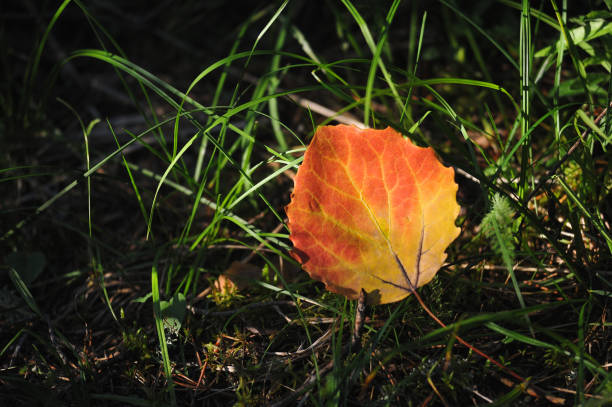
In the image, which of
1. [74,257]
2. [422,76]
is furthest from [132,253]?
[422,76]

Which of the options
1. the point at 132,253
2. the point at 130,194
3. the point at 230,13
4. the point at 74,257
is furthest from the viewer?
the point at 230,13

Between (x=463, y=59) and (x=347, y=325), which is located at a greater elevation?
(x=463, y=59)

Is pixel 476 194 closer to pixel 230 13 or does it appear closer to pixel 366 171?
pixel 366 171

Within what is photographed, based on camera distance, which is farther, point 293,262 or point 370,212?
point 293,262

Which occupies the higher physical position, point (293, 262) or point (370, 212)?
point (370, 212)

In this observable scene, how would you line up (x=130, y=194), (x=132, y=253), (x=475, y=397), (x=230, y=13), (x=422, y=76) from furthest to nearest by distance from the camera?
(x=230, y=13) < (x=422, y=76) < (x=130, y=194) < (x=132, y=253) < (x=475, y=397)

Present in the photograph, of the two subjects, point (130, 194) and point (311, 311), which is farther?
point (130, 194)

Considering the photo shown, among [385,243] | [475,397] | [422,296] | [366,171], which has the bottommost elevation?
[475,397]
